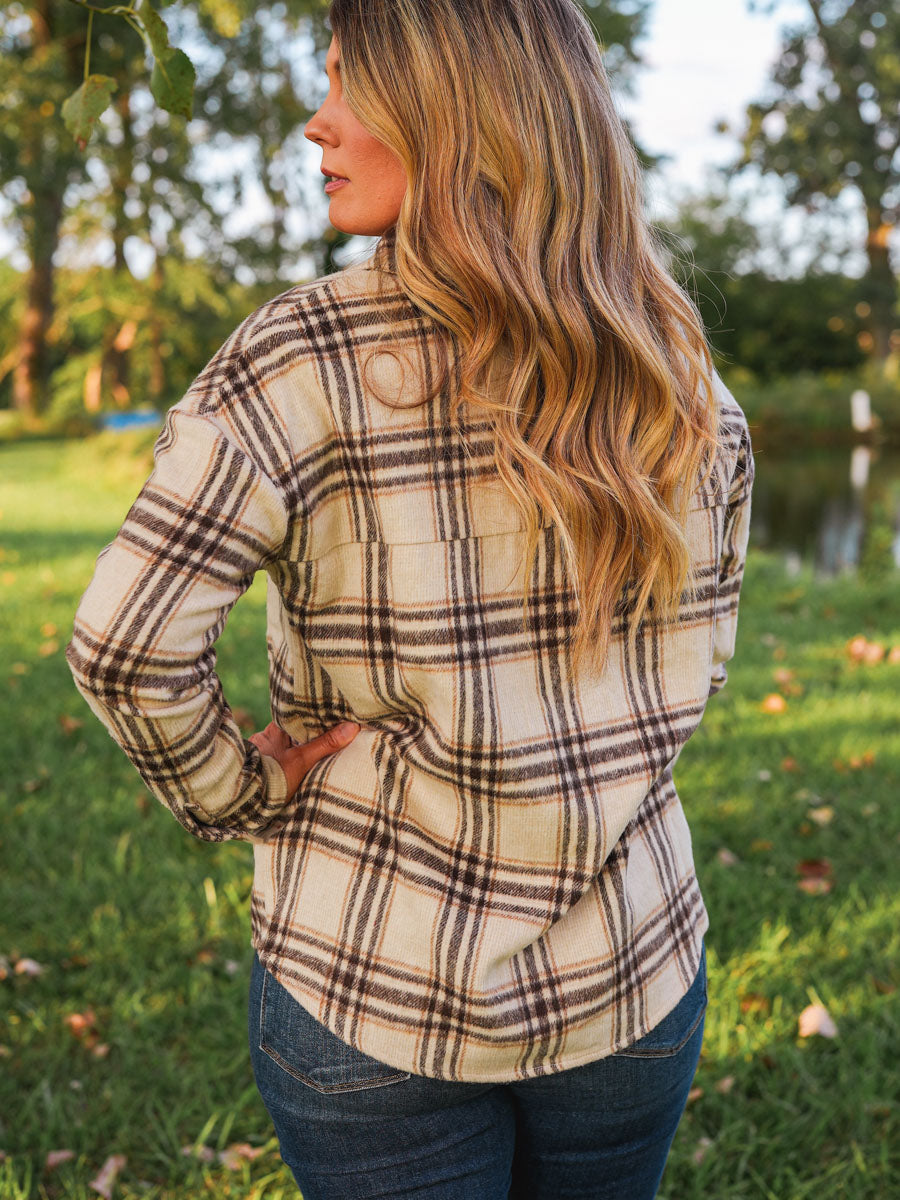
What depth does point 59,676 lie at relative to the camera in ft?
16.9

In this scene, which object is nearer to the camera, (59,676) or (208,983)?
(208,983)

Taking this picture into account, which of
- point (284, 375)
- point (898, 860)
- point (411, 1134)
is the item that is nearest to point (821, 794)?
point (898, 860)

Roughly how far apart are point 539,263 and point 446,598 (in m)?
0.35

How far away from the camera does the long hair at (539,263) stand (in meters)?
→ 1.07

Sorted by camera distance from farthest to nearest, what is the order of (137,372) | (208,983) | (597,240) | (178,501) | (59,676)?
(137,372) → (59,676) → (208,983) → (597,240) → (178,501)

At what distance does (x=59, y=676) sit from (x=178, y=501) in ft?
14.5

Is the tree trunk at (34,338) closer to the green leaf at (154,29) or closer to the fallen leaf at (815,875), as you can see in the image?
the fallen leaf at (815,875)

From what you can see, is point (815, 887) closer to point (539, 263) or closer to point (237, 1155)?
point (237, 1155)

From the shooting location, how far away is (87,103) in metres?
1.69

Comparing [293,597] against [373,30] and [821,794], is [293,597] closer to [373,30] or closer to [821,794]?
[373,30]

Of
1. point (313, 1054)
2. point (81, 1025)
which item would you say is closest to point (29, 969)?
point (81, 1025)

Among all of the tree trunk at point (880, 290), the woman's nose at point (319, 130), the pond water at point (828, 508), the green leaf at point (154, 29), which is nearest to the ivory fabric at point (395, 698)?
the woman's nose at point (319, 130)

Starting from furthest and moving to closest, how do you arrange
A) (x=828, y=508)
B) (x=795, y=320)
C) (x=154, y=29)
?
(x=795, y=320), (x=828, y=508), (x=154, y=29)

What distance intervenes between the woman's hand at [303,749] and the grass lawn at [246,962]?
1.30 meters
